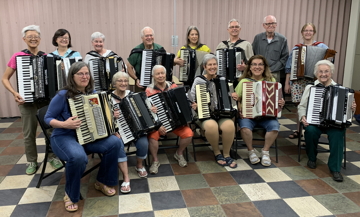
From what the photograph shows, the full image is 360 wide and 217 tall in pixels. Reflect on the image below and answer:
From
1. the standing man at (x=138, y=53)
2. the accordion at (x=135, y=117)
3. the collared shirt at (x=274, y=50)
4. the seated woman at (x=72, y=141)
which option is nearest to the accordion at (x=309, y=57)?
the collared shirt at (x=274, y=50)

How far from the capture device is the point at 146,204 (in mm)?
2541

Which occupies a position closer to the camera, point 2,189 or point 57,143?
point 57,143

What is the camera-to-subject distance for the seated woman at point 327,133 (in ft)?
9.86

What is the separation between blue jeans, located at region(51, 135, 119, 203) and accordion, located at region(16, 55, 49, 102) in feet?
2.32

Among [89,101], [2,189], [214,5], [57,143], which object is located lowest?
[2,189]

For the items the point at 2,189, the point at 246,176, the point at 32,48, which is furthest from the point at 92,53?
the point at 246,176

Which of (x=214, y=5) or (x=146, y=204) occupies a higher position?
(x=214, y=5)

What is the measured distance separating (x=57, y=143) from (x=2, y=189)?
91 centimetres

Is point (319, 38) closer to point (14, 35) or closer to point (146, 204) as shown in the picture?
point (146, 204)

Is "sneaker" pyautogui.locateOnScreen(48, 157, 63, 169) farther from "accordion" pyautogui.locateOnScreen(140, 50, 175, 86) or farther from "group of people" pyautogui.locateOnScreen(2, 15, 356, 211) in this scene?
"accordion" pyautogui.locateOnScreen(140, 50, 175, 86)

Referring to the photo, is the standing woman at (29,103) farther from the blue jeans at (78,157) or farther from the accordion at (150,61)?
the accordion at (150,61)

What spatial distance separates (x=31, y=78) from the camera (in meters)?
2.89

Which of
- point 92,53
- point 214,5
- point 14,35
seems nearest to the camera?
point 92,53

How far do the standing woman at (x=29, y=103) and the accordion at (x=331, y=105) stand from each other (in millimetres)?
2822
